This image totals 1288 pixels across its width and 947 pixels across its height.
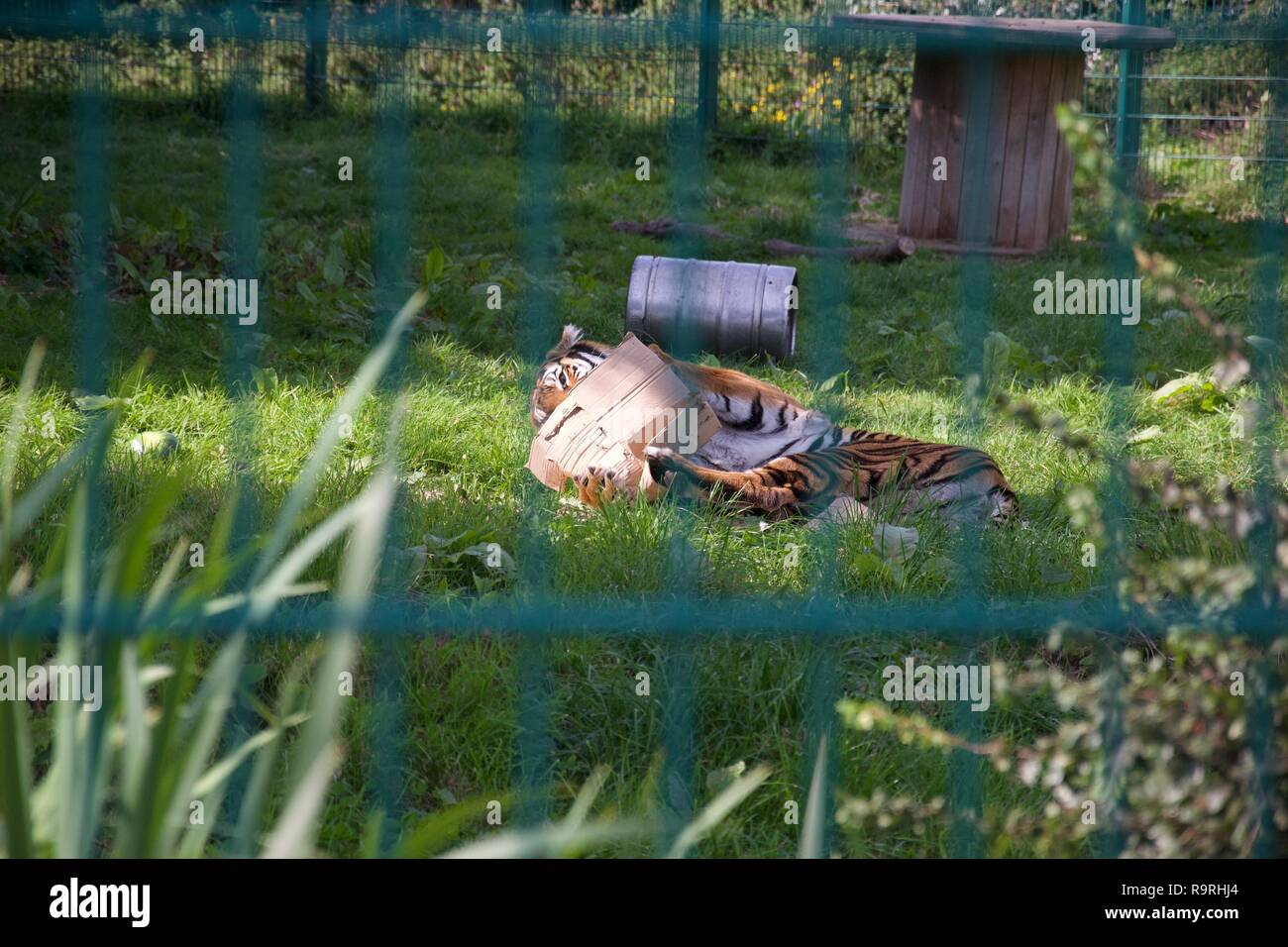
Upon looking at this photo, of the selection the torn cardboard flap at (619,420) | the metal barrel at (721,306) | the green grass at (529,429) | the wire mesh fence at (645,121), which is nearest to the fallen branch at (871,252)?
the green grass at (529,429)

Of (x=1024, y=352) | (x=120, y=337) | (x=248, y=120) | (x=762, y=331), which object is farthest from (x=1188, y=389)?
(x=120, y=337)

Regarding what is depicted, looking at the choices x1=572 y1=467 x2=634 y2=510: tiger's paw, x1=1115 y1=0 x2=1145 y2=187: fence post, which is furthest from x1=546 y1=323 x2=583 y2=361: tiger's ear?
x1=1115 y1=0 x2=1145 y2=187: fence post

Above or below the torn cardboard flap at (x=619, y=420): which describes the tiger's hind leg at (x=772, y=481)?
below

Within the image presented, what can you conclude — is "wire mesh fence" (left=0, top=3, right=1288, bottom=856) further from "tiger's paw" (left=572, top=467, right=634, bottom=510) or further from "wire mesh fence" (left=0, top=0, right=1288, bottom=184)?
"tiger's paw" (left=572, top=467, right=634, bottom=510)

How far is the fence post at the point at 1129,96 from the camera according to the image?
24.5ft

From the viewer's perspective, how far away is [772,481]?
12.2 feet

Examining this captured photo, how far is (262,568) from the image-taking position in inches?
53.0

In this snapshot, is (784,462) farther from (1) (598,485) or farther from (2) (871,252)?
(2) (871,252)

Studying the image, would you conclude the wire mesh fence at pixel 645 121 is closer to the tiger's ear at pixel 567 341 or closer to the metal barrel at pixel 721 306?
the tiger's ear at pixel 567 341

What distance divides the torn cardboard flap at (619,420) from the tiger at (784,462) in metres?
0.05

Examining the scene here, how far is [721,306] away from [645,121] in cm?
349

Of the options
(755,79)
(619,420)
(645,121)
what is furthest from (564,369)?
(755,79)
